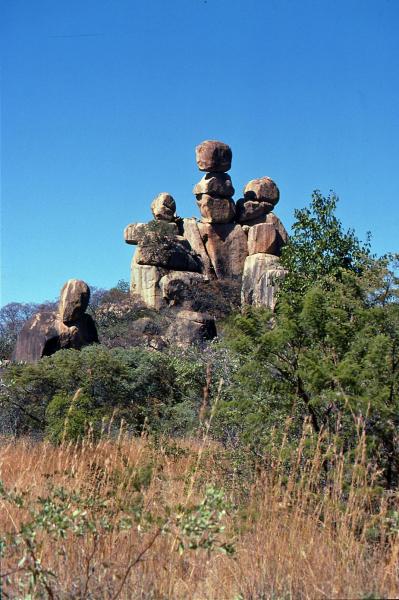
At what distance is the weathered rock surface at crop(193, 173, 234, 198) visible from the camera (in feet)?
122

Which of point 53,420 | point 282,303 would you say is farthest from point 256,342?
point 53,420

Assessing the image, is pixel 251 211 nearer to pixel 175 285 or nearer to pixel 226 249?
pixel 226 249

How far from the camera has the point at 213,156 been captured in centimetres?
3766

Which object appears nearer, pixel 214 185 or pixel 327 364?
pixel 327 364

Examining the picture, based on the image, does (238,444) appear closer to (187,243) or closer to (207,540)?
(207,540)

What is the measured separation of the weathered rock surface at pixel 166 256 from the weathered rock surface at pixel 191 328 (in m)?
4.55

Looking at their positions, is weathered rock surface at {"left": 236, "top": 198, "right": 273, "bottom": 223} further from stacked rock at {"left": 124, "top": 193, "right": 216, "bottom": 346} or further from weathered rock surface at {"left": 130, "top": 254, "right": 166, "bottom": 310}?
weathered rock surface at {"left": 130, "top": 254, "right": 166, "bottom": 310}

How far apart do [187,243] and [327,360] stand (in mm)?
31280

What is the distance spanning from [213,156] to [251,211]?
11.3 ft

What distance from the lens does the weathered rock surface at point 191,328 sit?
1158 inches

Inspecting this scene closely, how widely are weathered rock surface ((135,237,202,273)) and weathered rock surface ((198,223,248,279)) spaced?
187 centimetres

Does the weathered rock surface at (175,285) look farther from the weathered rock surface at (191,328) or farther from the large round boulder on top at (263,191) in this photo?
the large round boulder on top at (263,191)

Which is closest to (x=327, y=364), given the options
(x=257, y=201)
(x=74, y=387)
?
(x=74, y=387)

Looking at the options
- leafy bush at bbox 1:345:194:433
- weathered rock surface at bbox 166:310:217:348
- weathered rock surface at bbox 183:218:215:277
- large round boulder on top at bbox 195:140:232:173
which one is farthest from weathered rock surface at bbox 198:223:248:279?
leafy bush at bbox 1:345:194:433
